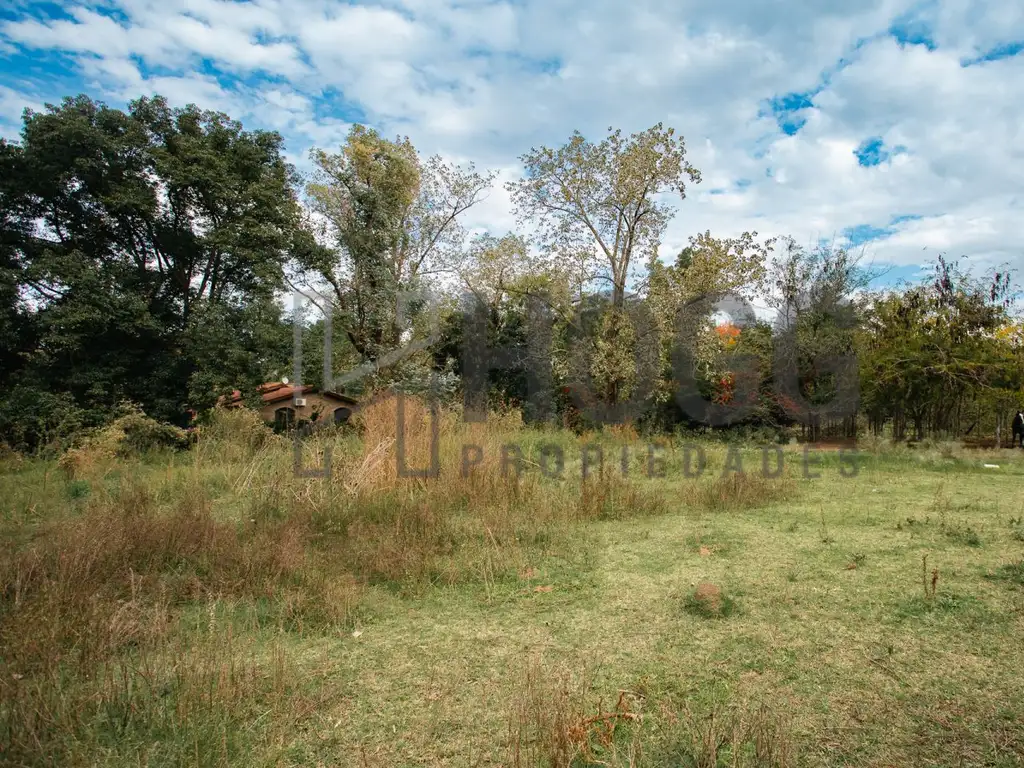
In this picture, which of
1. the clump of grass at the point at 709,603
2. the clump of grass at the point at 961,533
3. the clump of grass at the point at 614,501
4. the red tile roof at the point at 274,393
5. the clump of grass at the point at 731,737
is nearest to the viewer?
the clump of grass at the point at 731,737

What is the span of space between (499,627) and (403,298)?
13858 mm

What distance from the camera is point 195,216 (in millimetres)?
13570

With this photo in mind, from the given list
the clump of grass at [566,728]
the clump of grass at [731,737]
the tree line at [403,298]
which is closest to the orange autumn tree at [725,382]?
the tree line at [403,298]

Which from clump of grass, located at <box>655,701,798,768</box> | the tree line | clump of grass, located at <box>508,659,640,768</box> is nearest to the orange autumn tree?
the tree line

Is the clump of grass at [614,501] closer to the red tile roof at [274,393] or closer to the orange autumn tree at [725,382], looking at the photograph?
the red tile roof at [274,393]

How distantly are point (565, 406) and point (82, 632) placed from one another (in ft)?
48.4

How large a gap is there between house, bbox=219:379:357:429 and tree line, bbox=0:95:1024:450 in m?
1.15

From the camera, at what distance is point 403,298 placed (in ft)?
52.7

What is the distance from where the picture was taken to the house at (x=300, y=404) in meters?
15.2

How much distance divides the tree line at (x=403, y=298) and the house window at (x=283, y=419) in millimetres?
1464

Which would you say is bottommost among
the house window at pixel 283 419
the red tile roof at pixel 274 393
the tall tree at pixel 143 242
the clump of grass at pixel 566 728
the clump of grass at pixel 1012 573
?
the clump of grass at pixel 566 728

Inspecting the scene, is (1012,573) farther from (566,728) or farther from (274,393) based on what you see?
(274,393)

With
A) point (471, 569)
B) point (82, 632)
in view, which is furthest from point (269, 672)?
point (471, 569)

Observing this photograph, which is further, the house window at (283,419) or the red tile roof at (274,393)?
the house window at (283,419)
